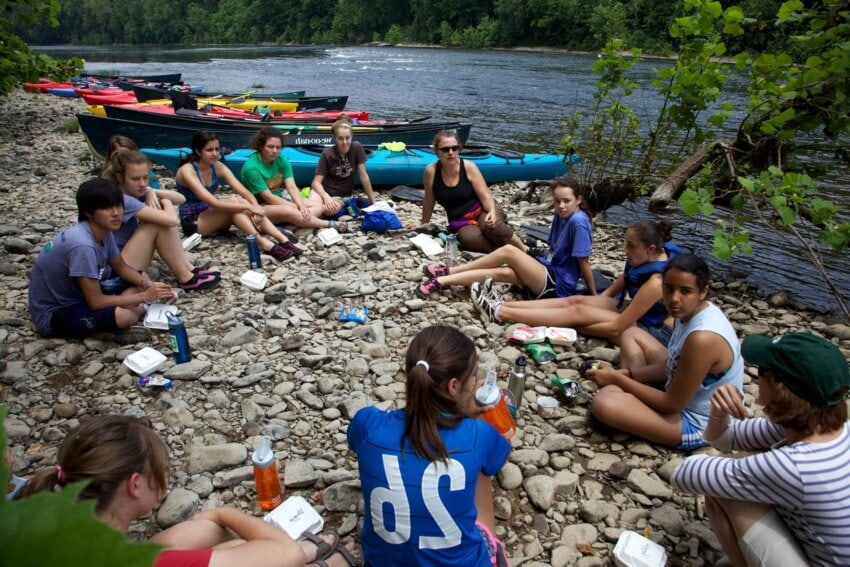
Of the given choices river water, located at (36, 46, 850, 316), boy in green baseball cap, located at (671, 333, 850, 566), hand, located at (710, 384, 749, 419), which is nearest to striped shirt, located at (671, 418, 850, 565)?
boy in green baseball cap, located at (671, 333, 850, 566)

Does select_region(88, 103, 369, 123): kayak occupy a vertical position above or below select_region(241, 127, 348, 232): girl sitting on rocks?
above

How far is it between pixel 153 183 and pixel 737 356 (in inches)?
240

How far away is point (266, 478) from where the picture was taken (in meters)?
2.60

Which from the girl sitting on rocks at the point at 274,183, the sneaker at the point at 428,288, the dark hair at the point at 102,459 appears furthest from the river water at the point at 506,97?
the dark hair at the point at 102,459

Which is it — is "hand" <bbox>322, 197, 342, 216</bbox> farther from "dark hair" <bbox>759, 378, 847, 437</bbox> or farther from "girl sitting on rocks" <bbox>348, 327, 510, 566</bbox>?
"dark hair" <bbox>759, 378, 847, 437</bbox>

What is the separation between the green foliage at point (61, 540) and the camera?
17.0 inches

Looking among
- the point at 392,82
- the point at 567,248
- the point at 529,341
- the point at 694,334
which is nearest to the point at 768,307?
the point at 567,248

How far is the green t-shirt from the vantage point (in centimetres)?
609

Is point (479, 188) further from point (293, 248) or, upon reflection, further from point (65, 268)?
point (65, 268)

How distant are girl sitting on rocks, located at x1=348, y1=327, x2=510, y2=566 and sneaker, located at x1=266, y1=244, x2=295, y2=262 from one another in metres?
3.66

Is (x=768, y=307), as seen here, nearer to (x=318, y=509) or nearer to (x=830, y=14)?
(x=830, y=14)

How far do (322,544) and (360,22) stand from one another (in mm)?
77274

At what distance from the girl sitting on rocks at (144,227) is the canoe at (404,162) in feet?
11.8

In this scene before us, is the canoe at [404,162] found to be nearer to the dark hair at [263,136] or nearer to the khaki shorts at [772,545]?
the dark hair at [263,136]
